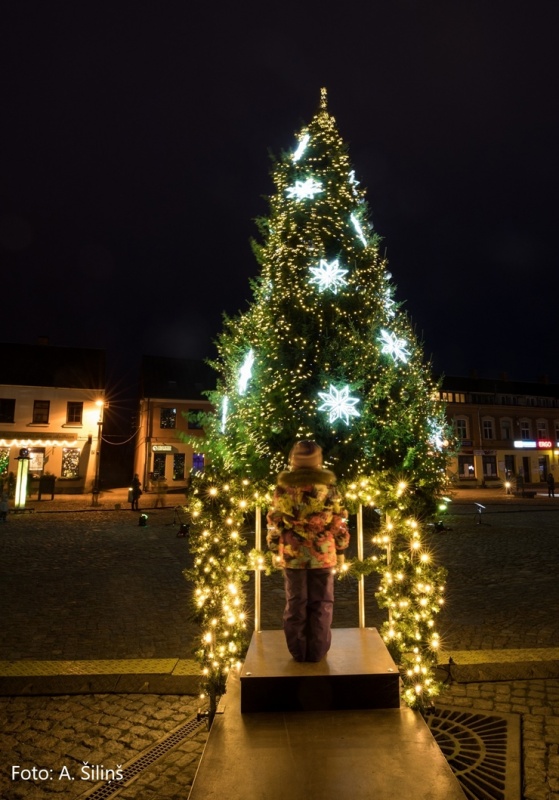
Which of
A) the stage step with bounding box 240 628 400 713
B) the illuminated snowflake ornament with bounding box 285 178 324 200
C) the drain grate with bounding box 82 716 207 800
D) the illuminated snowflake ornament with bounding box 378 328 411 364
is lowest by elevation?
the drain grate with bounding box 82 716 207 800

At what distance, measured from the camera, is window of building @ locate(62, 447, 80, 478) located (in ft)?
113

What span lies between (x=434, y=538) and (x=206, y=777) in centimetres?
1304

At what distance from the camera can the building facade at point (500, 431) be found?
157ft

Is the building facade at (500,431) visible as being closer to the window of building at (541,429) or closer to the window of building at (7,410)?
the window of building at (541,429)

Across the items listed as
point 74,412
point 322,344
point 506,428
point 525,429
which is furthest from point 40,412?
point 525,429

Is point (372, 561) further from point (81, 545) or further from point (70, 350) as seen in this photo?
point (70, 350)

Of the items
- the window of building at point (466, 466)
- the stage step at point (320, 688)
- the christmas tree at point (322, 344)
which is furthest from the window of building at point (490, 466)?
the stage step at point (320, 688)

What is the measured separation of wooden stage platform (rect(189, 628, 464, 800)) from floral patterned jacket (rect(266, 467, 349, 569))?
84 centimetres

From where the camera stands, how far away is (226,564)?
168 inches

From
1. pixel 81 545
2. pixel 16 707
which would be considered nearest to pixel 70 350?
pixel 81 545

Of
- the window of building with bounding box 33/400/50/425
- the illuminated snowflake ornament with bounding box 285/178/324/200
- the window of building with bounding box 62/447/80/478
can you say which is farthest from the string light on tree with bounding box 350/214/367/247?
the window of building with bounding box 33/400/50/425

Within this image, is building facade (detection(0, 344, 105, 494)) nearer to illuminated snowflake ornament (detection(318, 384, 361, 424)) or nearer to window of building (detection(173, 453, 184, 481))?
window of building (detection(173, 453, 184, 481))

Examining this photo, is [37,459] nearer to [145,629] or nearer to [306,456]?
[145,629]

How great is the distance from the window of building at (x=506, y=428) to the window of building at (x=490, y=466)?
115 inches
